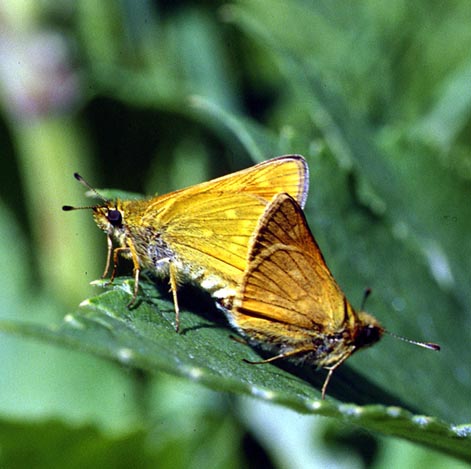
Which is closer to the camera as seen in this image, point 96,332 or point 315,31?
point 96,332

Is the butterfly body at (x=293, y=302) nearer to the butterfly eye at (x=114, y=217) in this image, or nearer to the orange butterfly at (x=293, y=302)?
the orange butterfly at (x=293, y=302)

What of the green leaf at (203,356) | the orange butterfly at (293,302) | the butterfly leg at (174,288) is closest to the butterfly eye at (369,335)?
the orange butterfly at (293,302)

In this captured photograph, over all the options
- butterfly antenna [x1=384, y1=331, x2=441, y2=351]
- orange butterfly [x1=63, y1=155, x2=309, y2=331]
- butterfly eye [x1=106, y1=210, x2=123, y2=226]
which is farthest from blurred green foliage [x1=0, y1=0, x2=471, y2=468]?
butterfly eye [x1=106, y1=210, x2=123, y2=226]

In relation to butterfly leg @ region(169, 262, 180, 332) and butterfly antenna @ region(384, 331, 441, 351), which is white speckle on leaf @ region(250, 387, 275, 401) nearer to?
butterfly leg @ region(169, 262, 180, 332)

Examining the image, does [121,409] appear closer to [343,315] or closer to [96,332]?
[343,315]

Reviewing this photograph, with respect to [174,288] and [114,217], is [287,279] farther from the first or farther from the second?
[114,217]

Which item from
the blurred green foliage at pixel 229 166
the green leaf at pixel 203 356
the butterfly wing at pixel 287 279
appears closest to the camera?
the green leaf at pixel 203 356

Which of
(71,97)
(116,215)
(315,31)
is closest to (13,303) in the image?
(71,97)
